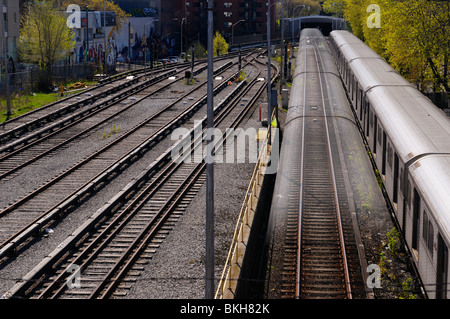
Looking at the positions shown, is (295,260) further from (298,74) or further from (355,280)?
(298,74)

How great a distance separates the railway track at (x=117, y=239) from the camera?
47.3 feet

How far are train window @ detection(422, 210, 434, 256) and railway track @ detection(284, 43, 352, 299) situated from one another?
2.32 m

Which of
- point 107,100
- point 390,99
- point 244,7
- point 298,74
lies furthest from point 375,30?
point 244,7

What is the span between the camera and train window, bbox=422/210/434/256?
35.8 ft

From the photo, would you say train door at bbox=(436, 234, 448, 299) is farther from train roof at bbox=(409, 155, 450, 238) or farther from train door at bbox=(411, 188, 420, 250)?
train door at bbox=(411, 188, 420, 250)

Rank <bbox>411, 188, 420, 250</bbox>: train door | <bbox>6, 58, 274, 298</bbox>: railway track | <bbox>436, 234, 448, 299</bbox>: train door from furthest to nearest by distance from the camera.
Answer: <bbox>6, 58, 274, 298</bbox>: railway track
<bbox>411, 188, 420, 250</bbox>: train door
<bbox>436, 234, 448, 299</bbox>: train door

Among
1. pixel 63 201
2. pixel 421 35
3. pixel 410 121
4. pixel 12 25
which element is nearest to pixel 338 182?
pixel 410 121

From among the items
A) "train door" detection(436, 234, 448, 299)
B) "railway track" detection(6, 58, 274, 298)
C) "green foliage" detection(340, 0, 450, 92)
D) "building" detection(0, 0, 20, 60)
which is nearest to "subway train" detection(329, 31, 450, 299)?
"train door" detection(436, 234, 448, 299)

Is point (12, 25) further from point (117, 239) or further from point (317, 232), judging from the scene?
point (317, 232)

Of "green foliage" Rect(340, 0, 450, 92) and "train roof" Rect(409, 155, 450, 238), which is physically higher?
"green foliage" Rect(340, 0, 450, 92)

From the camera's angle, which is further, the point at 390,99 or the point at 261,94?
the point at 261,94

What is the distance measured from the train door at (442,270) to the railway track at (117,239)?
7249 mm

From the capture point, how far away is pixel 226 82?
51188 millimetres
